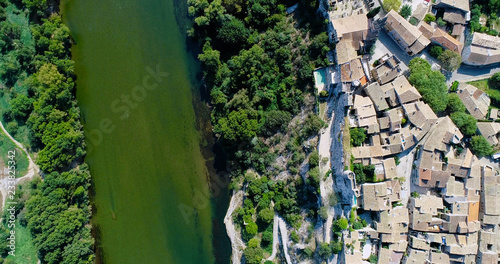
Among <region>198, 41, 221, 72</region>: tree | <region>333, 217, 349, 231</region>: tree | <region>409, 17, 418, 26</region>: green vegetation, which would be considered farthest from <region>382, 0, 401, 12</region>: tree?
<region>333, 217, 349, 231</region>: tree

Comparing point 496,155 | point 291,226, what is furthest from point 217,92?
point 496,155

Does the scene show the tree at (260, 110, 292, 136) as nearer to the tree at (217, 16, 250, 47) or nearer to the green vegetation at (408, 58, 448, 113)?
the tree at (217, 16, 250, 47)

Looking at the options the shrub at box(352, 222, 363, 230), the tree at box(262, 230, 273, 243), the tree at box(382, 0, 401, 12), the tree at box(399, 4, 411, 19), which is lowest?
the tree at box(262, 230, 273, 243)

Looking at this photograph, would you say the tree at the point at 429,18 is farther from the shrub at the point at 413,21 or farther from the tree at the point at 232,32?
the tree at the point at 232,32

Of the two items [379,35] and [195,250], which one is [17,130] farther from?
[379,35]

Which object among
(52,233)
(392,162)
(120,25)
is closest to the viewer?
(392,162)
